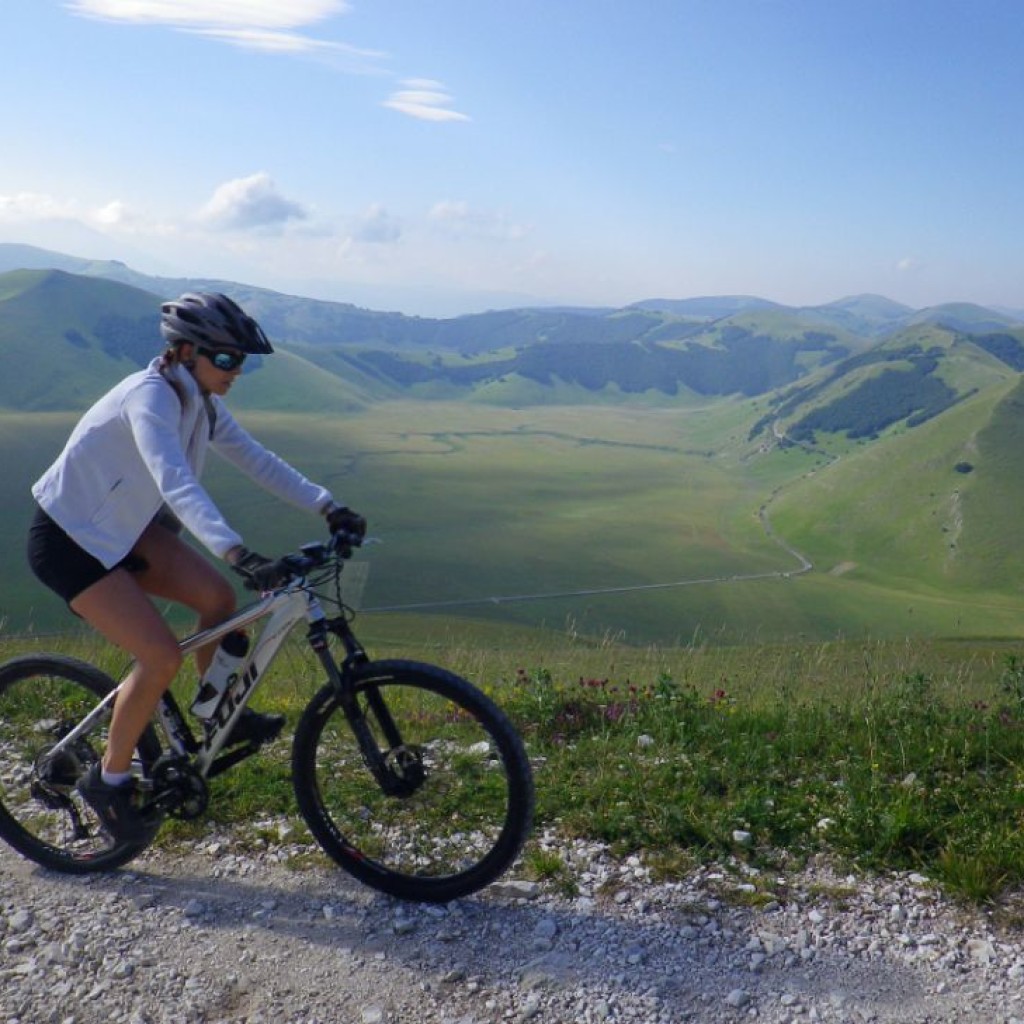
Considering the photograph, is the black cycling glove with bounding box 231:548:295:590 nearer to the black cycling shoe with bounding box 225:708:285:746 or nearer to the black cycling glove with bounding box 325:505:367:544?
the black cycling glove with bounding box 325:505:367:544

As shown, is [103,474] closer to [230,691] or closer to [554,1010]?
[230,691]

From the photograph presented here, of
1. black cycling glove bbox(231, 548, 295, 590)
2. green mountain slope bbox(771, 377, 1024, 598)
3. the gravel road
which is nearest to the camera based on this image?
the gravel road

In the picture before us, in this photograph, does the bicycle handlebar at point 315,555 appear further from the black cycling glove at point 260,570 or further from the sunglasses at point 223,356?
the sunglasses at point 223,356

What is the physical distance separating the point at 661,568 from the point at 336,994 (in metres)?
158

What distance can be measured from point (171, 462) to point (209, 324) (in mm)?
904

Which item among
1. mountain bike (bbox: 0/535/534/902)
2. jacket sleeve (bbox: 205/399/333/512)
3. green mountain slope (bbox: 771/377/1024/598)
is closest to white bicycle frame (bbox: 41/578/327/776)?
mountain bike (bbox: 0/535/534/902)

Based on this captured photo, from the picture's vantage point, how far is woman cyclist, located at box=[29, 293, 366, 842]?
16.8 ft

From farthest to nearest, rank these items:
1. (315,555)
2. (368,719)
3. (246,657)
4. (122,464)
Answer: (246,657), (368,719), (122,464), (315,555)

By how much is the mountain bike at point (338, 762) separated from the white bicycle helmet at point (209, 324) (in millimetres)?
1368

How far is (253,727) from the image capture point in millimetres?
5594

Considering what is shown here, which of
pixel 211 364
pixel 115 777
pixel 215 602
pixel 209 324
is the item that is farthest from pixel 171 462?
pixel 115 777

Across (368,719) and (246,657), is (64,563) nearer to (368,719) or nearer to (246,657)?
(246,657)

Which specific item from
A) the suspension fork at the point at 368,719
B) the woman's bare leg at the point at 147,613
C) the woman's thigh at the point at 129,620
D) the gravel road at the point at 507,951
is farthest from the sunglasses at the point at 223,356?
the gravel road at the point at 507,951

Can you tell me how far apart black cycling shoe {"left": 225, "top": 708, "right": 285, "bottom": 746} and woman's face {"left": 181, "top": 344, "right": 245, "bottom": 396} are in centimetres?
201
